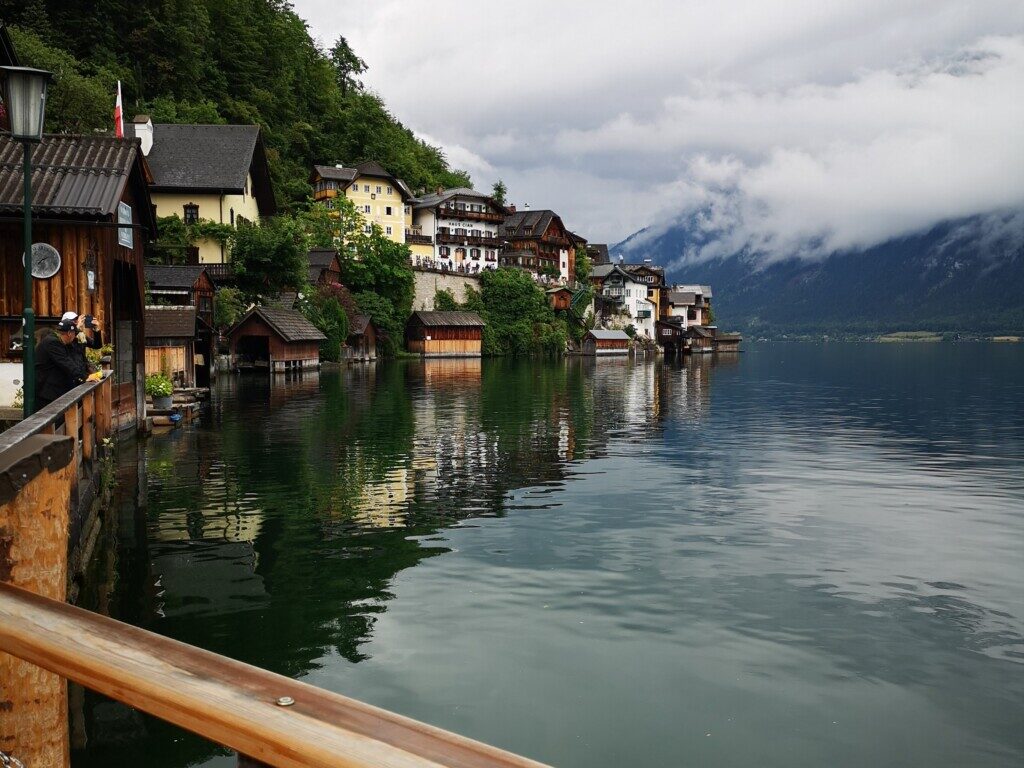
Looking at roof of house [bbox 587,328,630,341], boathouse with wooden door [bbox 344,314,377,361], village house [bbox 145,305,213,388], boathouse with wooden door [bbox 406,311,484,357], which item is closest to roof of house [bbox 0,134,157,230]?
village house [bbox 145,305,213,388]

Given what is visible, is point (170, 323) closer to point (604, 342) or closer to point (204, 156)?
point (204, 156)

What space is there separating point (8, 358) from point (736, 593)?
1731 cm

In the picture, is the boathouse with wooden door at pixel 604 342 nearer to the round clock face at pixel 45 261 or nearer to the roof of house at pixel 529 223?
the roof of house at pixel 529 223

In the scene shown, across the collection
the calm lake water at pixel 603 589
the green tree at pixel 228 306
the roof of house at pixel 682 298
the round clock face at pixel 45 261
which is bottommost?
the calm lake water at pixel 603 589

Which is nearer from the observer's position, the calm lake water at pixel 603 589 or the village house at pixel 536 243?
the calm lake water at pixel 603 589

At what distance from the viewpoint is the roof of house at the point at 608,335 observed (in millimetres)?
120562

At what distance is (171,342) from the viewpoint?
3756cm

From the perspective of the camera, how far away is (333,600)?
38.9ft

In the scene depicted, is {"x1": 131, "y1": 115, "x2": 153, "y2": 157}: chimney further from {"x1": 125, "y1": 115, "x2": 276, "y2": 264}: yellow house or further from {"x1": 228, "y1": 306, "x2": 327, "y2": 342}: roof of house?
{"x1": 228, "y1": 306, "x2": 327, "y2": 342}: roof of house

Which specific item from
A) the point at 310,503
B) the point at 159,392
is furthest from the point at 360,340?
the point at 310,503

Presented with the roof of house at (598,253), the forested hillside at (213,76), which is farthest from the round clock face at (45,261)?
the roof of house at (598,253)

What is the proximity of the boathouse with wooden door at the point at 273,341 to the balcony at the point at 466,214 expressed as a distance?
4591cm

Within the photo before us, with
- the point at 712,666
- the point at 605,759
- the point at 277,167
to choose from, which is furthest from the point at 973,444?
the point at 277,167

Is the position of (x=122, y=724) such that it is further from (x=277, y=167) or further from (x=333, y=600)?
(x=277, y=167)
